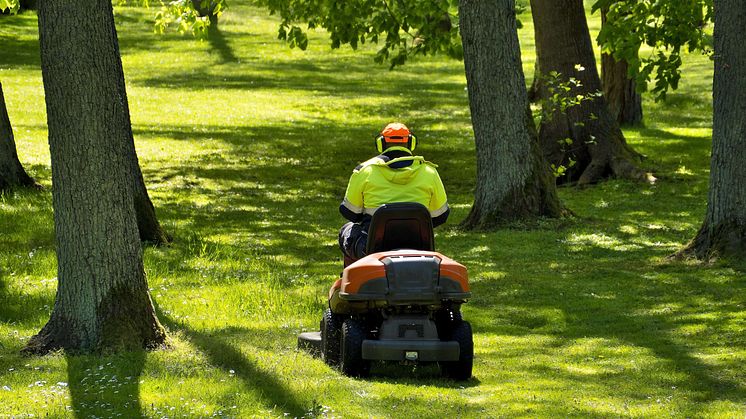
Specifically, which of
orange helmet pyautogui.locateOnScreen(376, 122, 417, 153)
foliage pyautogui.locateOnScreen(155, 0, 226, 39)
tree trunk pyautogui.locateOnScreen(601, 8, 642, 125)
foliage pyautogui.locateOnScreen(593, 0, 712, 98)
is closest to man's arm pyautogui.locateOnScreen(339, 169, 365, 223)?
orange helmet pyautogui.locateOnScreen(376, 122, 417, 153)

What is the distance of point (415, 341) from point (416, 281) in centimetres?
44

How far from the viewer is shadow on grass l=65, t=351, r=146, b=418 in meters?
7.61

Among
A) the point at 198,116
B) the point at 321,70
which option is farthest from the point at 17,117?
the point at 321,70

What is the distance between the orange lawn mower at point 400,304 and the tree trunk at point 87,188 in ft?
5.28

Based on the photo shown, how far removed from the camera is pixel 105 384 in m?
8.27

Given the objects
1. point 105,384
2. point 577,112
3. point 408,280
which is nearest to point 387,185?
point 408,280

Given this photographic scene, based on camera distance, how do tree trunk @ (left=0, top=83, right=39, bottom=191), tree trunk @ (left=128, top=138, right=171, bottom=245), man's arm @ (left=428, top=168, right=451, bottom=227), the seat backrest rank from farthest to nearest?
tree trunk @ (left=0, top=83, right=39, bottom=191), tree trunk @ (left=128, top=138, right=171, bottom=245), man's arm @ (left=428, top=168, right=451, bottom=227), the seat backrest

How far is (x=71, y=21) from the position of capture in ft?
30.1

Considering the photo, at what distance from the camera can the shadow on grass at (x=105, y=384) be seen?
7.61m

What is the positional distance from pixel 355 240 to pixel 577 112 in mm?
13691

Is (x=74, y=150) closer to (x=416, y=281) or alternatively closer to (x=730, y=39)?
(x=416, y=281)

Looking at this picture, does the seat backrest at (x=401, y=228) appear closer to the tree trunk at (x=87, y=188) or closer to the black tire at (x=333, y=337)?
the black tire at (x=333, y=337)

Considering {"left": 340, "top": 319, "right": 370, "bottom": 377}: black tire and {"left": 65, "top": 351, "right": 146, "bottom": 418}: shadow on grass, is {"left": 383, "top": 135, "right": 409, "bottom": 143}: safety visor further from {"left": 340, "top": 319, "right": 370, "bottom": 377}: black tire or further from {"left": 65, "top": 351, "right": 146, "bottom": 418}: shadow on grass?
{"left": 65, "top": 351, "right": 146, "bottom": 418}: shadow on grass

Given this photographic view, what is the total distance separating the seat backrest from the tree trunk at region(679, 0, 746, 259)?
6.16m
